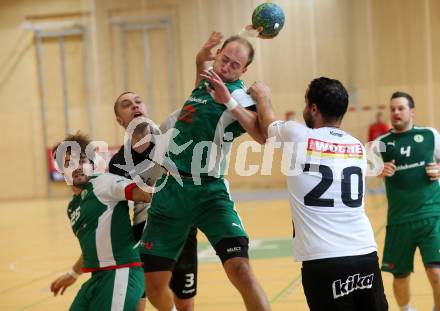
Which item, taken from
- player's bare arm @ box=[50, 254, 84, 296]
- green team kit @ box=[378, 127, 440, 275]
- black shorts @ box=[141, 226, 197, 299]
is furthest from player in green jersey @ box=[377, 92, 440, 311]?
player's bare arm @ box=[50, 254, 84, 296]

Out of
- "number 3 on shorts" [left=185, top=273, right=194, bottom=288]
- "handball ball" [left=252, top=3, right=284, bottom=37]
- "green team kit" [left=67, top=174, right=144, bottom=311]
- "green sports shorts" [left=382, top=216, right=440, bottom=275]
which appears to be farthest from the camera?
"green sports shorts" [left=382, top=216, right=440, bottom=275]

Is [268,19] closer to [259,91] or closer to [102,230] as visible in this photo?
[259,91]

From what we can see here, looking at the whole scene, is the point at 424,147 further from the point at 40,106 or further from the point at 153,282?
the point at 40,106

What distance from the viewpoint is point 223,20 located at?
21109mm

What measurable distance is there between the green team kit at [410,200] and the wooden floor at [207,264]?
825mm

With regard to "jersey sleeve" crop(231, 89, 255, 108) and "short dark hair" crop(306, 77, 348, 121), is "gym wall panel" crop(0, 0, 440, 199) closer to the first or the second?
"jersey sleeve" crop(231, 89, 255, 108)

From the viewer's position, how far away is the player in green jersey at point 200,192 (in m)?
5.14

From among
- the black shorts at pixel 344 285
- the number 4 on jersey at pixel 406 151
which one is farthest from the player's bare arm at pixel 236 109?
the number 4 on jersey at pixel 406 151

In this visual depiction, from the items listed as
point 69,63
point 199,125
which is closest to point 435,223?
point 199,125

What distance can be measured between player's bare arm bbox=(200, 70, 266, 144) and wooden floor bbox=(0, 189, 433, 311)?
9.85ft

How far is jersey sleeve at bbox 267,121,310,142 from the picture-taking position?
420cm

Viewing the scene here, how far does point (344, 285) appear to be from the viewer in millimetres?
4016

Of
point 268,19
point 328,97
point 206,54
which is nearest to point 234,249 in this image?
point 328,97

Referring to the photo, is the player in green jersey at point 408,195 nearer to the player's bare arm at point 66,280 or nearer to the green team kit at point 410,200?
the green team kit at point 410,200
